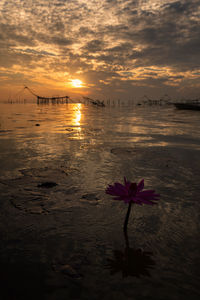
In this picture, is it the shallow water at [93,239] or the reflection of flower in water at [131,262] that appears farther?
the reflection of flower in water at [131,262]

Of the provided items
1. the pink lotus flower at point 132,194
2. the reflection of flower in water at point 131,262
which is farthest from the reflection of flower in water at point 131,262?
the pink lotus flower at point 132,194

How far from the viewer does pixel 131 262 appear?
1789 mm

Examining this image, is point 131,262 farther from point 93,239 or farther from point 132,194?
point 132,194

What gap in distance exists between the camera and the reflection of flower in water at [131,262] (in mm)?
1694

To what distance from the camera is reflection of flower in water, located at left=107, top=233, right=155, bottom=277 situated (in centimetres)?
169

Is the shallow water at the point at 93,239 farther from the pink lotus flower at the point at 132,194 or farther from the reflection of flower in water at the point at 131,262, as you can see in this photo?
the pink lotus flower at the point at 132,194

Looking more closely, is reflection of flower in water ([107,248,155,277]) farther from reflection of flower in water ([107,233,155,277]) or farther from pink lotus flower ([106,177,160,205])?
pink lotus flower ([106,177,160,205])

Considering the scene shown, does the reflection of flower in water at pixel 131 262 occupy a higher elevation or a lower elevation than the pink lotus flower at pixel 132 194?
lower

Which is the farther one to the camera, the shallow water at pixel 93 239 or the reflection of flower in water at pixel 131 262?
the reflection of flower in water at pixel 131 262

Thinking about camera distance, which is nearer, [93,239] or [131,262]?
[131,262]

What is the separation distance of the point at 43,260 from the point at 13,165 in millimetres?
3548

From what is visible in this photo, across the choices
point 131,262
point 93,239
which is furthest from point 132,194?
point 93,239

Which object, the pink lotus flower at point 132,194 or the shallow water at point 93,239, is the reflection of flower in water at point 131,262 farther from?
the pink lotus flower at point 132,194

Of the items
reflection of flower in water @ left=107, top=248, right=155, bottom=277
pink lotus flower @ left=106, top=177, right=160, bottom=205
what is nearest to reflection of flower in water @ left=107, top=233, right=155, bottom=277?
reflection of flower in water @ left=107, top=248, right=155, bottom=277
